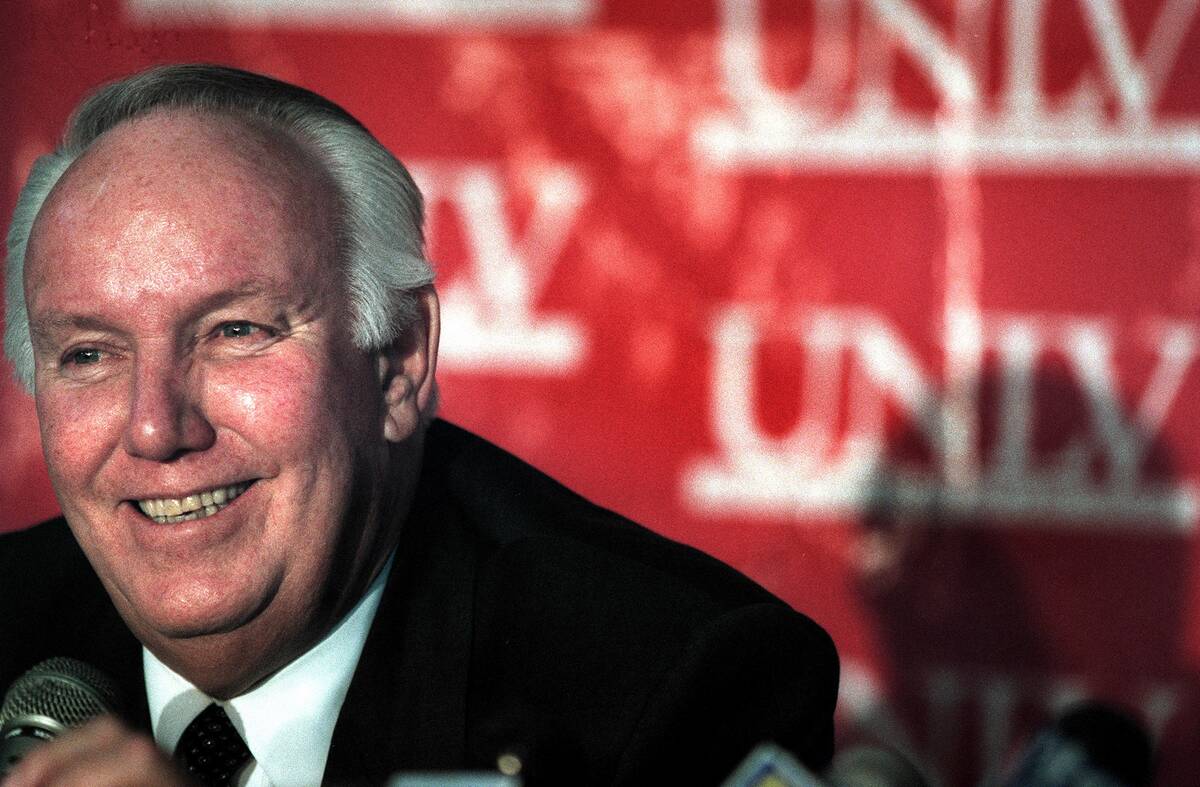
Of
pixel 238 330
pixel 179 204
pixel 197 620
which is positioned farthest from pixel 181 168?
pixel 197 620

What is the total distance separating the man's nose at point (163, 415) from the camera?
1.13m

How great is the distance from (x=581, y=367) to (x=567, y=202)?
277mm

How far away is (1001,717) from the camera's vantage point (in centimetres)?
222

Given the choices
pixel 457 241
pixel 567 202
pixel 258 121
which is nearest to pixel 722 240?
pixel 567 202

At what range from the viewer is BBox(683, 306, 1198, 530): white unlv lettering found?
218 centimetres

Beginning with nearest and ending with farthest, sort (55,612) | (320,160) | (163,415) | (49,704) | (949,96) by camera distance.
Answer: (49,704) < (163,415) < (320,160) < (55,612) < (949,96)

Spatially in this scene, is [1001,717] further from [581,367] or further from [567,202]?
[567,202]

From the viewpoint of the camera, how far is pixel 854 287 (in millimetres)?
2223

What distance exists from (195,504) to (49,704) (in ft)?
0.74

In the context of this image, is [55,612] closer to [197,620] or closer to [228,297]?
[197,620]

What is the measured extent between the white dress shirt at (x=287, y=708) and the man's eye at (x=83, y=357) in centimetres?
34

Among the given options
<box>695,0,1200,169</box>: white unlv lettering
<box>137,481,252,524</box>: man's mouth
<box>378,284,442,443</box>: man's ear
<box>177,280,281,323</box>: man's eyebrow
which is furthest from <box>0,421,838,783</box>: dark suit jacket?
<box>695,0,1200,169</box>: white unlv lettering

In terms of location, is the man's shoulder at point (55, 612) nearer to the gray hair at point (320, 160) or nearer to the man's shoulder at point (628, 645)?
the gray hair at point (320, 160)

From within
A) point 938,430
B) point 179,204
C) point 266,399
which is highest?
point 179,204
